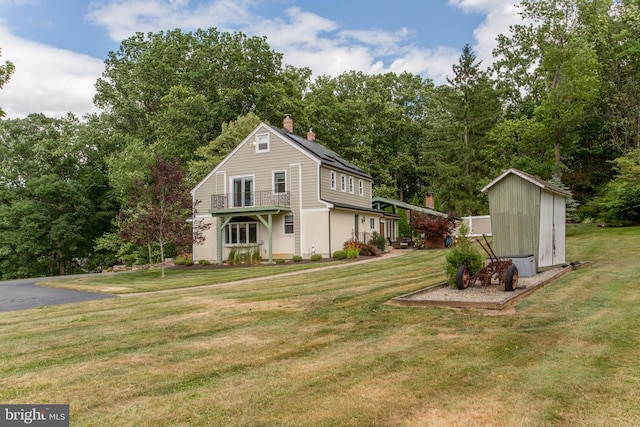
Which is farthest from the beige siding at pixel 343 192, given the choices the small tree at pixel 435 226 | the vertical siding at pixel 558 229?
the vertical siding at pixel 558 229

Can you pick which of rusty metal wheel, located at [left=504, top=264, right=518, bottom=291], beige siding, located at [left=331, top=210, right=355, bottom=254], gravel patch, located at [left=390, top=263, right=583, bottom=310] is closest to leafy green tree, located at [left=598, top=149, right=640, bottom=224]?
beige siding, located at [left=331, top=210, right=355, bottom=254]

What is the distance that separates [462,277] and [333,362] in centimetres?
630

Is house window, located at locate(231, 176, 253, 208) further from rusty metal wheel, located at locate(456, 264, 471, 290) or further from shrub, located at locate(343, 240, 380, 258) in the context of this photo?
rusty metal wheel, located at locate(456, 264, 471, 290)

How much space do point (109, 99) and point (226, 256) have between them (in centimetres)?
2554

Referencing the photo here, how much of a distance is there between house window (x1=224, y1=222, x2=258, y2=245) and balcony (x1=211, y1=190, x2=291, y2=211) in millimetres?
1148

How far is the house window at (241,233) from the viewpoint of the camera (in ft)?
91.5

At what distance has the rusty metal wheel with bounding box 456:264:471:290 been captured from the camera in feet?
37.0

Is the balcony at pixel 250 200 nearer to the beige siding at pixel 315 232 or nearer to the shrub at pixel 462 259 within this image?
the beige siding at pixel 315 232

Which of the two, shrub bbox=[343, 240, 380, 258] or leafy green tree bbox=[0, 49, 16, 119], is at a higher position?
leafy green tree bbox=[0, 49, 16, 119]

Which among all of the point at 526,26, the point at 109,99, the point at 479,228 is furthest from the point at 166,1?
the point at 526,26

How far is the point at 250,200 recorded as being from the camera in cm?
2817

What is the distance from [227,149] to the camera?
35219mm

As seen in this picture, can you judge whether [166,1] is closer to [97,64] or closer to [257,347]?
[257,347]

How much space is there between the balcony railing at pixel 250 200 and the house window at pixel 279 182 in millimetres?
301
